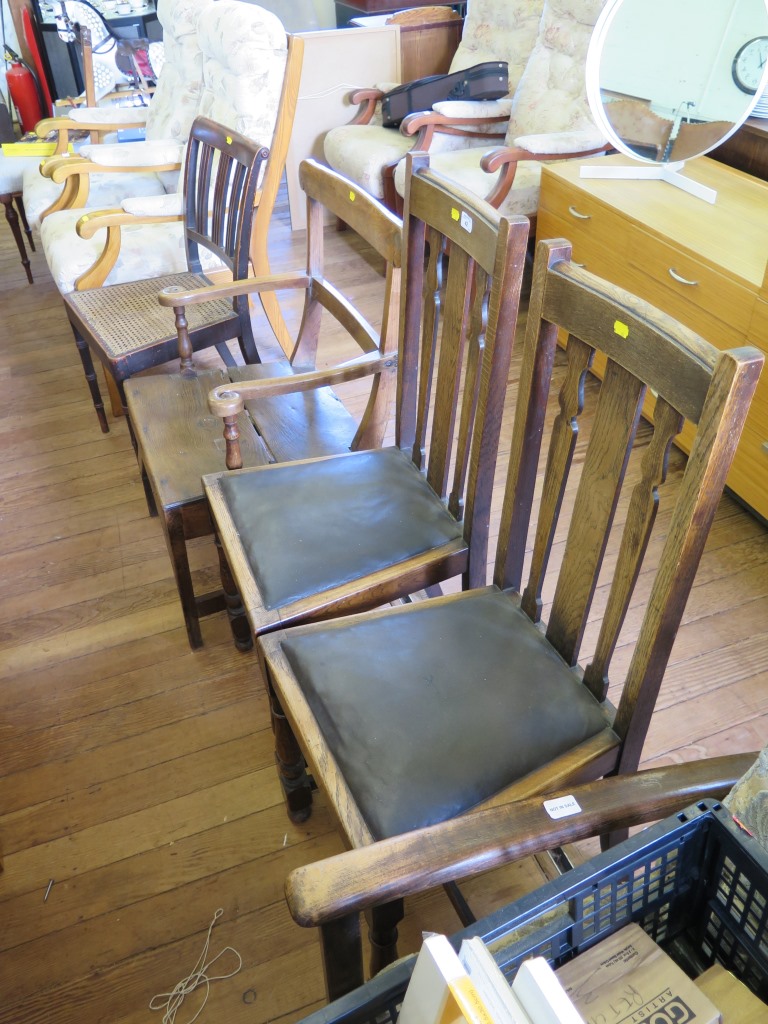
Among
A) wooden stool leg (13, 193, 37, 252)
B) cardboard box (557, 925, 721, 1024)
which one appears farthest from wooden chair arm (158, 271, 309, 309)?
wooden stool leg (13, 193, 37, 252)

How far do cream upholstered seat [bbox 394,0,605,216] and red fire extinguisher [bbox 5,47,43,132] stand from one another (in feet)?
9.66

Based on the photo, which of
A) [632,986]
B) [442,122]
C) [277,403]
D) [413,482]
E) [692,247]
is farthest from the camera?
[442,122]

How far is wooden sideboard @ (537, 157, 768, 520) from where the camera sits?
1859 mm

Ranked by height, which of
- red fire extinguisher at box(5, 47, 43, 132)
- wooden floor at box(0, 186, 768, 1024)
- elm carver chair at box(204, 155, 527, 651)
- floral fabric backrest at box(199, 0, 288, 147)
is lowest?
wooden floor at box(0, 186, 768, 1024)

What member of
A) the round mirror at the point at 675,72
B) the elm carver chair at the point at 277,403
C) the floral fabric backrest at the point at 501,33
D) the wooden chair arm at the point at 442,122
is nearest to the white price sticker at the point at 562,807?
the elm carver chair at the point at 277,403

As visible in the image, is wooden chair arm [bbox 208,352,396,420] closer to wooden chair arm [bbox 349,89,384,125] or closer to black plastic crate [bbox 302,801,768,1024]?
black plastic crate [bbox 302,801,768,1024]

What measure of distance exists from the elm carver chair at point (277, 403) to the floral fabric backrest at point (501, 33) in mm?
2152

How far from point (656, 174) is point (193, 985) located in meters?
2.36

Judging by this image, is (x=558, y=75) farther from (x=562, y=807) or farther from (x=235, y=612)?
(x=562, y=807)

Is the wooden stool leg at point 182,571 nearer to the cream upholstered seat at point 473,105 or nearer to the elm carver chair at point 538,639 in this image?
the elm carver chair at point 538,639

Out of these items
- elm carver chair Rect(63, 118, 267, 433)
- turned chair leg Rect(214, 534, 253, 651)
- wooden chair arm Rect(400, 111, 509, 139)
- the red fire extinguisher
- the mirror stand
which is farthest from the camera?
the red fire extinguisher

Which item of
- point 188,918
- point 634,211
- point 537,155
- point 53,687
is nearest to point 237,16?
point 537,155

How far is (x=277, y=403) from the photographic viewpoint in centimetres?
183

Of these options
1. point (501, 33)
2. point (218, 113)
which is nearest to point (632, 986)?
point (218, 113)
